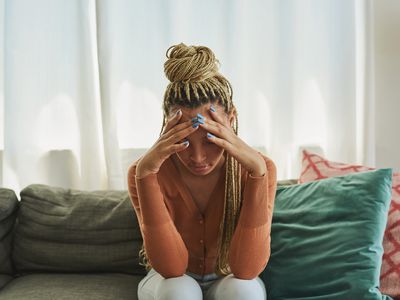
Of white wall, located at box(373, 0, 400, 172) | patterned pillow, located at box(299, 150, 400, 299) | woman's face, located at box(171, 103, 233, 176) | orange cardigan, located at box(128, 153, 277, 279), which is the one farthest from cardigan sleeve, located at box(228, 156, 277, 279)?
white wall, located at box(373, 0, 400, 172)

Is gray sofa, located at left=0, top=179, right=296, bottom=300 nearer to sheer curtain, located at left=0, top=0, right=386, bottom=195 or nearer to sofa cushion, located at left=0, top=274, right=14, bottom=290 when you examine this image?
sofa cushion, located at left=0, top=274, right=14, bottom=290

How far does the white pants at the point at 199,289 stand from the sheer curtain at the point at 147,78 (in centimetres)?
77

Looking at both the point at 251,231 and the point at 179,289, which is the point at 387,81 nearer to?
the point at 251,231

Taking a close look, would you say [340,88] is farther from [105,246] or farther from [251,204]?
[105,246]

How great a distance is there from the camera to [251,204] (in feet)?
4.19

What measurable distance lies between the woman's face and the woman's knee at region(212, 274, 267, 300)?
0.28m

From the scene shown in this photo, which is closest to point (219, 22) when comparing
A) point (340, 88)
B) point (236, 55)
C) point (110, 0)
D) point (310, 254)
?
point (236, 55)

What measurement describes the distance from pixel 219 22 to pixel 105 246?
0.99 meters

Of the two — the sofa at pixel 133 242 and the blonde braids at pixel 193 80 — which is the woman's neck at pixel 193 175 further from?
the sofa at pixel 133 242

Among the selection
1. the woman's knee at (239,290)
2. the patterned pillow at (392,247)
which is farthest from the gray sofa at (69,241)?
the patterned pillow at (392,247)

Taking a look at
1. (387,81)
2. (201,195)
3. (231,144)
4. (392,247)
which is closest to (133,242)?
(201,195)

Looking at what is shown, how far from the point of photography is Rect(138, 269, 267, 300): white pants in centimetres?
121

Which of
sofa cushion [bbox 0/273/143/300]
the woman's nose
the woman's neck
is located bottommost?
sofa cushion [bbox 0/273/143/300]

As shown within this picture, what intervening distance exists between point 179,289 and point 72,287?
0.52 meters
